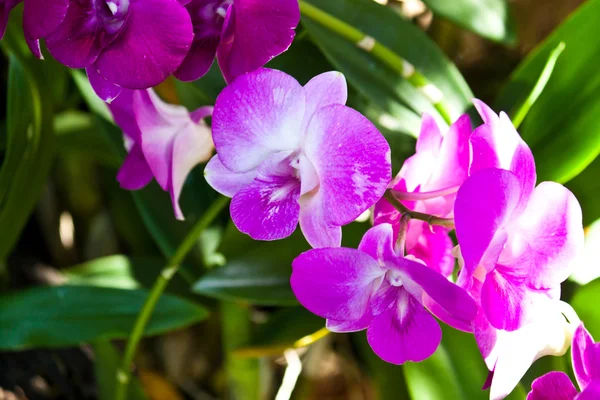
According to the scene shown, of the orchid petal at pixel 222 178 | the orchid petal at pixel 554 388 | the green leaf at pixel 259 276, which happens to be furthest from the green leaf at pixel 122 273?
the orchid petal at pixel 554 388

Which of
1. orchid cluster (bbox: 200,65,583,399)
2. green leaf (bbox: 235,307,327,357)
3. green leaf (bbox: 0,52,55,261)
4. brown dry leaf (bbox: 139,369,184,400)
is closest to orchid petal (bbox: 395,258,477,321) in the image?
orchid cluster (bbox: 200,65,583,399)

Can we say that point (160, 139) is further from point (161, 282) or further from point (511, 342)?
point (511, 342)

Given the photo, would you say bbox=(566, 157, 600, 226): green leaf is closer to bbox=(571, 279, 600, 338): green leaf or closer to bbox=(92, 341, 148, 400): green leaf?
bbox=(571, 279, 600, 338): green leaf

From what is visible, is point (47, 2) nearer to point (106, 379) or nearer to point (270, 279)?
point (270, 279)

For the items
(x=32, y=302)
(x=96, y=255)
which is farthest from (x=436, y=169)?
(x=96, y=255)

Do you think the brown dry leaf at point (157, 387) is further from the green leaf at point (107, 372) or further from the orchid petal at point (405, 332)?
the orchid petal at point (405, 332)

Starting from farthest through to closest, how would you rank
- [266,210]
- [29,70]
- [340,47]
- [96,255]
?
[96,255], [29,70], [340,47], [266,210]

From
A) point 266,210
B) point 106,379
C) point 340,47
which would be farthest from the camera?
point 106,379
